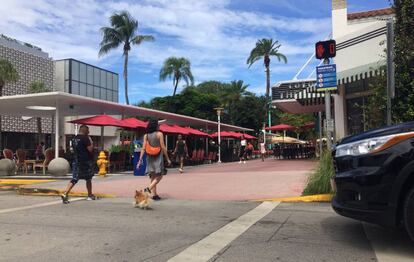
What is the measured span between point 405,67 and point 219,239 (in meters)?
6.58

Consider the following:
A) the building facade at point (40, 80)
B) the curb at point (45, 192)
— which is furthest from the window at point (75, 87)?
the curb at point (45, 192)

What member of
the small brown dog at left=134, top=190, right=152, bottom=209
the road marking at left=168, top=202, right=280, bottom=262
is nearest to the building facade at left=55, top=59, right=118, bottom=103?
the small brown dog at left=134, top=190, right=152, bottom=209

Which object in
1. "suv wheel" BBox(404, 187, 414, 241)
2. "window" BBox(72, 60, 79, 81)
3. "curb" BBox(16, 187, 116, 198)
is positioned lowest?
"curb" BBox(16, 187, 116, 198)

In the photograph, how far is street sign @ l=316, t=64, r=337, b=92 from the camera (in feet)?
33.7

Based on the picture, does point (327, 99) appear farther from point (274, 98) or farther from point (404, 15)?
point (274, 98)

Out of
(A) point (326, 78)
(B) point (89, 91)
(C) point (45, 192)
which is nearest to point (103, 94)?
(B) point (89, 91)

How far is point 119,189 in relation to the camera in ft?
42.0

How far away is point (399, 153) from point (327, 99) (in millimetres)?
5769

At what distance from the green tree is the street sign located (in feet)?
4.74

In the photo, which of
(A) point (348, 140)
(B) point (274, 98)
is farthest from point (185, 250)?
(B) point (274, 98)

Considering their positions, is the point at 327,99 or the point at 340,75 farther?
the point at 340,75

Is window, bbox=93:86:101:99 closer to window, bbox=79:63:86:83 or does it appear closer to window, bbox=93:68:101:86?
window, bbox=93:68:101:86

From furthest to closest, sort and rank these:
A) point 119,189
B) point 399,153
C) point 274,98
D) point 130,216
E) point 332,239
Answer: point 274,98, point 119,189, point 130,216, point 332,239, point 399,153

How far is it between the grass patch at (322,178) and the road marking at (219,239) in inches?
77.5
